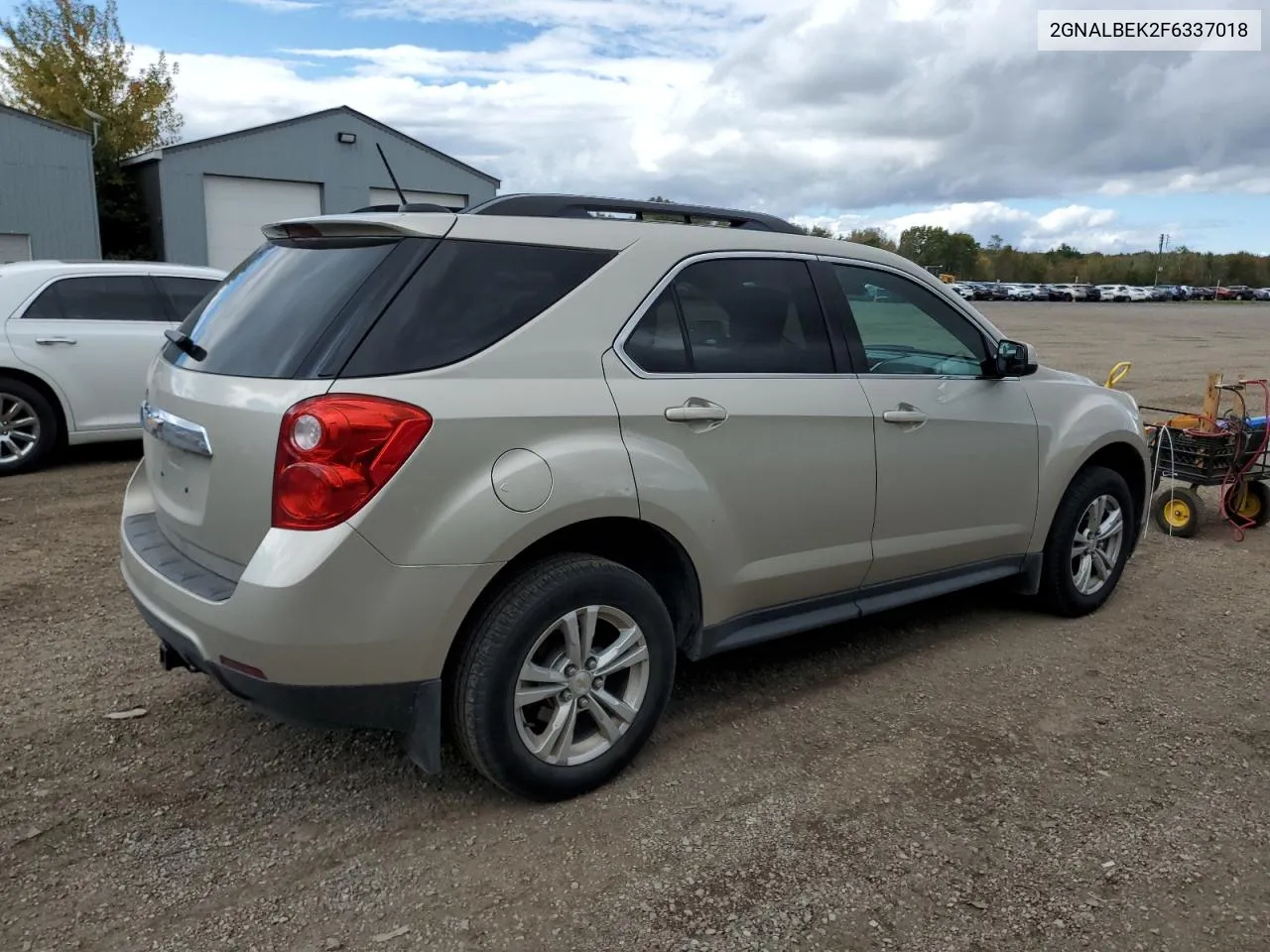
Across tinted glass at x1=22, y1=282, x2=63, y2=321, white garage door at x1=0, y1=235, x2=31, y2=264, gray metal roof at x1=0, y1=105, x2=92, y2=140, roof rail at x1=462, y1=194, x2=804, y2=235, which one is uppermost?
gray metal roof at x1=0, y1=105, x2=92, y2=140

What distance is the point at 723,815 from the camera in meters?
3.23

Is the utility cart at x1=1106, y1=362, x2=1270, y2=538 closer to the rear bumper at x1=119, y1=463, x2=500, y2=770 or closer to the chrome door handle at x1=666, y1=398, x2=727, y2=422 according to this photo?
the chrome door handle at x1=666, y1=398, x2=727, y2=422

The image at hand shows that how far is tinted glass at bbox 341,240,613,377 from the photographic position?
2906mm

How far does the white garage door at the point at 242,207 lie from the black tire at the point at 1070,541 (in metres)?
21.8

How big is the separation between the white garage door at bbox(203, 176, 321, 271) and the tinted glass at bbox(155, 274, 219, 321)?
15.9 m

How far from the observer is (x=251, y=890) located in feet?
9.24

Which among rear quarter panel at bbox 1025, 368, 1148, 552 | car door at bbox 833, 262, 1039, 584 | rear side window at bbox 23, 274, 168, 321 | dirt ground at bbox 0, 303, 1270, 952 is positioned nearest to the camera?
dirt ground at bbox 0, 303, 1270, 952

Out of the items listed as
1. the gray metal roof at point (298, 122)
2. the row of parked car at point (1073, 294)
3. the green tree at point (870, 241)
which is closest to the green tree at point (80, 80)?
the gray metal roof at point (298, 122)

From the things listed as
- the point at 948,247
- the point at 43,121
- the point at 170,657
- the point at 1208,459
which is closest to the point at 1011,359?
the point at 1208,459

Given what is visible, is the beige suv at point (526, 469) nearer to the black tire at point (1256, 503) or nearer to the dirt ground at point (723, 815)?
the dirt ground at point (723, 815)

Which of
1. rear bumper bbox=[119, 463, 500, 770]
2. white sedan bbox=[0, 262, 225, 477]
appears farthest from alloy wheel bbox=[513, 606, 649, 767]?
white sedan bbox=[0, 262, 225, 477]

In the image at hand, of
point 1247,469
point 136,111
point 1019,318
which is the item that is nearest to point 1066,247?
point 1019,318

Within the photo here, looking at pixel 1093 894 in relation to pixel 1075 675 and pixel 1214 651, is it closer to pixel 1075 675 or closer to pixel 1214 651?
pixel 1075 675

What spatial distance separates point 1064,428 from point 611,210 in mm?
2444
